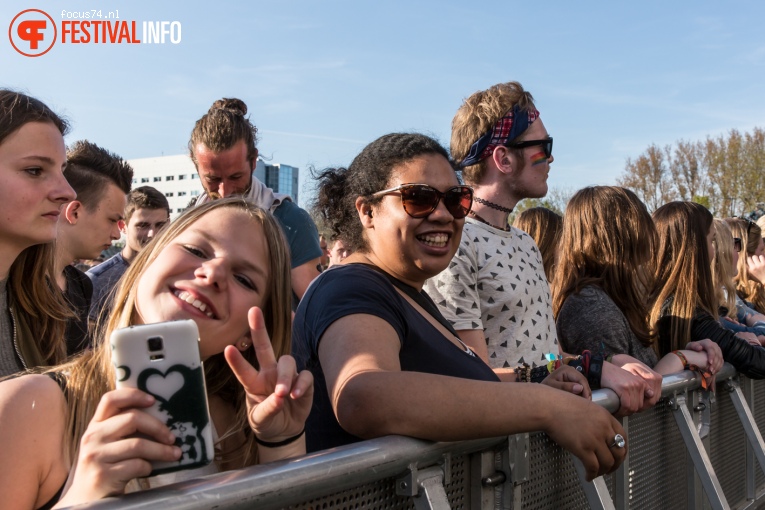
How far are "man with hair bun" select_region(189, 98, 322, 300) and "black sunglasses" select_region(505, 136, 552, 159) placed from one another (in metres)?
1.51

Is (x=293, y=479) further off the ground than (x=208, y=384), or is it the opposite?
(x=208, y=384)

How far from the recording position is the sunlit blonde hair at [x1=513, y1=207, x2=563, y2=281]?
5.84 meters

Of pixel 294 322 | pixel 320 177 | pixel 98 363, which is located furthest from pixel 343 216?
pixel 98 363

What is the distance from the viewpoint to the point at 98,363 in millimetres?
1594

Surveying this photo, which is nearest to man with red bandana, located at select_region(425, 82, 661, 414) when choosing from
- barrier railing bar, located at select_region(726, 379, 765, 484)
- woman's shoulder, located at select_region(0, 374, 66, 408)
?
barrier railing bar, located at select_region(726, 379, 765, 484)

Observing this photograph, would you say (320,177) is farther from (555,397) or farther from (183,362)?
(183,362)

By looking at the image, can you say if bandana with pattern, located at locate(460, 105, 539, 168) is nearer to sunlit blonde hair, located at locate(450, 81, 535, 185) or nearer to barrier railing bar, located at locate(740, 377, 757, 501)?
sunlit blonde hair, located at locate(450, 81, 535, 185)

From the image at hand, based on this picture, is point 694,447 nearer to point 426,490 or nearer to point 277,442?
point 426,490

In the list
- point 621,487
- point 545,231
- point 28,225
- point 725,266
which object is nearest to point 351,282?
point 28,225

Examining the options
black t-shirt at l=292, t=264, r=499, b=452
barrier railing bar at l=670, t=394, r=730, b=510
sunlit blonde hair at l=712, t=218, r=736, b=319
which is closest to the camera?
black t-shirt at l=292, t=264, r=499, b=452

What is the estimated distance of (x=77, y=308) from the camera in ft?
10.6

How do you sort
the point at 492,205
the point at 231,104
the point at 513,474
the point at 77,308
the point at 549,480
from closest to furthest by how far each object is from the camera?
the point at 513,474 → the point at 549,480 → the point at 77,308 → the point at 492,205 → the point at 231,104

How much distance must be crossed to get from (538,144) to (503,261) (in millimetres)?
745

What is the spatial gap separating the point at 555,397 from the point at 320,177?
4.14ft
